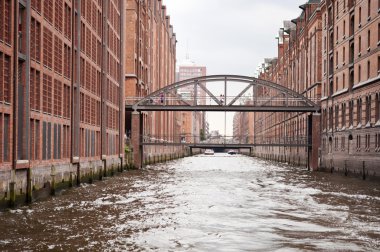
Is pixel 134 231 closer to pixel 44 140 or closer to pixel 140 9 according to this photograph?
pixel 44 140

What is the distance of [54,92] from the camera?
34281mm

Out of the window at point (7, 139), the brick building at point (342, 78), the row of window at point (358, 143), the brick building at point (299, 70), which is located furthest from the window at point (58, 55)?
the brick building at point (299, 70)

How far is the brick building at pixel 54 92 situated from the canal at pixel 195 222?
2.49 metres

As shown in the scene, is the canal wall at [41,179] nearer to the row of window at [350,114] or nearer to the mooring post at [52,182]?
the mooring post at [52,182]

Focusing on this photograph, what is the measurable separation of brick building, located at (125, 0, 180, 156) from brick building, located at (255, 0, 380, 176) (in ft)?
61.0

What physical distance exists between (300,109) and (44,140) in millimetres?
33597

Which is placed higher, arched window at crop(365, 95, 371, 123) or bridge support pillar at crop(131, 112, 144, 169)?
arched window at crop(365, 95, 371, 123)

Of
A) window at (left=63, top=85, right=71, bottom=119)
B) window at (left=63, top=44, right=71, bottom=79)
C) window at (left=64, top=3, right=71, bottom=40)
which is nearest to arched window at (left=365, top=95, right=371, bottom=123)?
window at (left=63, top=85, right=71, bottom=119)

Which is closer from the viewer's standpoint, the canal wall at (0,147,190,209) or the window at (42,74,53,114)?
the canal wall at (0,147,190,209)

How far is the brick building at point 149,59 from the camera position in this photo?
71250 mm

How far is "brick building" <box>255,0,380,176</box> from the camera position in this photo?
43.6m

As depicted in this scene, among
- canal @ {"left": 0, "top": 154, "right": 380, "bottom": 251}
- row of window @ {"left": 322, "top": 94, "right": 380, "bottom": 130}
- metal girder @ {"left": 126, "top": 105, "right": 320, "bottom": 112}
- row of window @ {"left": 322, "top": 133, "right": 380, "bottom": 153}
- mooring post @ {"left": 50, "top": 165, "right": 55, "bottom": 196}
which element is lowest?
canal @ {"left": 0, "top": 154, "right": 380, "bottom": 251}

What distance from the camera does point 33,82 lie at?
30156 mm

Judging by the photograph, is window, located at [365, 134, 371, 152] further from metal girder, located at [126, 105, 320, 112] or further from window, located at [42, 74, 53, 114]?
window, located at [42, 74, 53, 114]
